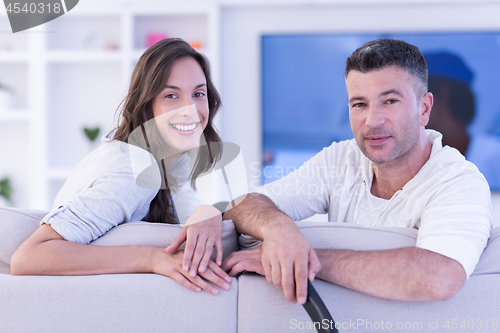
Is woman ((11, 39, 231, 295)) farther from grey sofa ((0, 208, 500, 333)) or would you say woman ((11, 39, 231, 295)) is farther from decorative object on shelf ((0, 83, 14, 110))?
decorative object on shelf ((0, 83, 14, 110))

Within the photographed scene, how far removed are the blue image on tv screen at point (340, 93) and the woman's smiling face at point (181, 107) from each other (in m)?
1.73

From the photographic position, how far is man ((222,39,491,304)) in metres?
0.67

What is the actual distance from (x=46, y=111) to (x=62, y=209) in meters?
2.49

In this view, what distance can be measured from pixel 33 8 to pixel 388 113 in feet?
10.0

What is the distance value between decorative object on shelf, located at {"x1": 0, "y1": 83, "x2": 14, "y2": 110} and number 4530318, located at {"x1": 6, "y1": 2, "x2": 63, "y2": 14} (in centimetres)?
63

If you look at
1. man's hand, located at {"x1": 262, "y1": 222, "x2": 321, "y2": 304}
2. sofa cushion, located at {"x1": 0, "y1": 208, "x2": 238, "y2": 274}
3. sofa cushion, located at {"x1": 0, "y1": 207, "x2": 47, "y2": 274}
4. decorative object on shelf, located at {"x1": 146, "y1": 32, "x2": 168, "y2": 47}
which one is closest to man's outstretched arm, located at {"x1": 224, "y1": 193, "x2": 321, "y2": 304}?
man's hand, located at {"x1": 262, "y1": 222, "x2": 321, "y2": 304}

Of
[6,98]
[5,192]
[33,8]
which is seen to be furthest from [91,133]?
[33,8]

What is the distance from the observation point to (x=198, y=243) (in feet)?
2.43

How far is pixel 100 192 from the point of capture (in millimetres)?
823

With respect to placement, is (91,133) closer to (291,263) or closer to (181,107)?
(181,107)

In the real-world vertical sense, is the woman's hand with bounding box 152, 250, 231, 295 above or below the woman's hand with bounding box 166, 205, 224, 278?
below

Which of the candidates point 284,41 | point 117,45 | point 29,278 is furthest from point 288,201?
point 117,45

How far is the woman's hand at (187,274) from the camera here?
0.67m

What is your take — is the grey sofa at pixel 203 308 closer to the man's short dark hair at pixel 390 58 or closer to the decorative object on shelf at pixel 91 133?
the man's short dark hair at pixel 390 58
